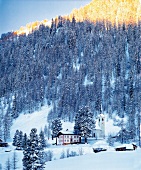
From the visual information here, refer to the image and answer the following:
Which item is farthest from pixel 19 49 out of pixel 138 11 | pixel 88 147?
pixel 88 147

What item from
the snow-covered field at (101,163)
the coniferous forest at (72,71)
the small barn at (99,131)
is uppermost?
the coniferous forest at (72,71)

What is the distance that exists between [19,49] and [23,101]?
46.4 metres

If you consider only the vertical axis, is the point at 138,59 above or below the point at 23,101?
above

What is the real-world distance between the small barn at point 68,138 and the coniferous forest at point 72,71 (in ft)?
51.3

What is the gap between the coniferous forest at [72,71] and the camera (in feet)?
329

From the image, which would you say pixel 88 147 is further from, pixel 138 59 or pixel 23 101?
pixel 138 59

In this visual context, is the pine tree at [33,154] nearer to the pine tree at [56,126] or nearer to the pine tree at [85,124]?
the pine tree at [85,124]

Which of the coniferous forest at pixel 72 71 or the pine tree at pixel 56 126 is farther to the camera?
the coniferous forest at pixel 72 71

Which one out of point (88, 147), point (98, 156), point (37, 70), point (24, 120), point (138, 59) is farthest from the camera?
point (37, 70)

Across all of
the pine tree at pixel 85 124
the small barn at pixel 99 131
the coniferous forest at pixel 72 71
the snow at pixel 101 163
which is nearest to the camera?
the snow at pixel 101 163

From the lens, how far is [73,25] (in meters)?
148

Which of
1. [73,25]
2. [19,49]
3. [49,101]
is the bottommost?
[49,101]

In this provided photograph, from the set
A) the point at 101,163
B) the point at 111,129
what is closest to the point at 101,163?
the point at 101,163

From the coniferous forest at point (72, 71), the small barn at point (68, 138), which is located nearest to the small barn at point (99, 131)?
the coniferous forest at point (72, 71)
